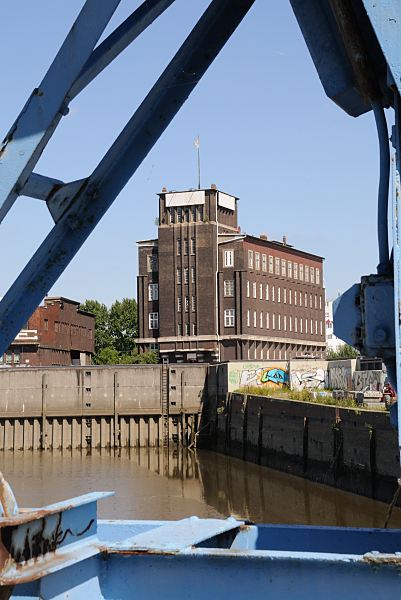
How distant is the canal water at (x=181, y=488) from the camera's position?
25.1 m

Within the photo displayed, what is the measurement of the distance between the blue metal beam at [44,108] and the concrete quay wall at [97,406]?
136 ft

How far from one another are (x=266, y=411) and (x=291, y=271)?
137 ft

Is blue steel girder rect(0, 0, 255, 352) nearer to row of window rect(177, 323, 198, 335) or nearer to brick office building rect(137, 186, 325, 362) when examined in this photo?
brick office building rect(137, 186, 325, 362)

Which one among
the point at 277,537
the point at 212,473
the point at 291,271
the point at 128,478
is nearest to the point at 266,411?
A: the point at 212,473

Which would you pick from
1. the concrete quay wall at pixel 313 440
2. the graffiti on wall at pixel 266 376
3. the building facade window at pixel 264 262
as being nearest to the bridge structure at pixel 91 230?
the concrete quay wall at pixel 313 440

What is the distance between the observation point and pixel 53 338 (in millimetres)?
67812

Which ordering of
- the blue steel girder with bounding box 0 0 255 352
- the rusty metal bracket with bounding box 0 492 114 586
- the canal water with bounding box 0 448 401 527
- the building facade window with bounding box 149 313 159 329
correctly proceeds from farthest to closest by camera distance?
the building facade window with bounding box 149 313 159 329 → the canal water with bounding box 0 448 401 527 → the blue steel girder with bounding box 0 0 255 352 → the rusty metal bracket with bounding box 0 492 114 586

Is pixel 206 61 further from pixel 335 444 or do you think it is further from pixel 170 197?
pixel 170 197

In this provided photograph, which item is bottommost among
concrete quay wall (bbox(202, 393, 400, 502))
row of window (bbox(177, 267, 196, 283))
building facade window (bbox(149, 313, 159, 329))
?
concrete quay wall (bbox(202, 393, 400, 502))

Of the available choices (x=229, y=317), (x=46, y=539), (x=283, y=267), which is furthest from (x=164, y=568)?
(x=283, y=267)

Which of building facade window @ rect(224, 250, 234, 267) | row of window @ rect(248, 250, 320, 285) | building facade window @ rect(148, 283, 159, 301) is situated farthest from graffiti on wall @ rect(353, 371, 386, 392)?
building facade window @ rect(148, 283, 159, 301)

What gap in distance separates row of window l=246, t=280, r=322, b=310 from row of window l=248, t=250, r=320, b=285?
4.67 ft

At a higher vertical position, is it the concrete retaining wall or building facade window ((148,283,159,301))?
building facade window ((148,283,159,301))

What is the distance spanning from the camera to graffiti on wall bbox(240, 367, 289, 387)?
46956 millimetres
